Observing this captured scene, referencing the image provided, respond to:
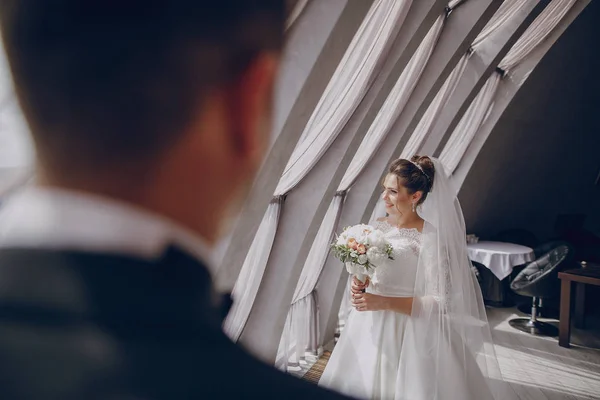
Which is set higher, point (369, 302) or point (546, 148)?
point (546, 148)

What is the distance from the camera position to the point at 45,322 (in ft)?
1.17

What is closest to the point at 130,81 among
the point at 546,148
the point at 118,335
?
the point at 118,335

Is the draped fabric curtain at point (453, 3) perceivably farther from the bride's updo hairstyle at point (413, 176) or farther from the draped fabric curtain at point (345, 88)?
the bride's updo hairstyle at point (413, 176)

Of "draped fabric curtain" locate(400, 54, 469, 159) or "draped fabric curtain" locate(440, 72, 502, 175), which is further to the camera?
"draped fabric curtain" locate(440, 72, 502, 175)

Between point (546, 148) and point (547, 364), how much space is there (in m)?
5.41

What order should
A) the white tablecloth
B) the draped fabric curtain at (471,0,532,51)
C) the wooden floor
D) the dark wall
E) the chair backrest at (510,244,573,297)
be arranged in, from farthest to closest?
the dark wall
the white tablecloth
the draped fabric curtain at (471,0,532,51)
the chair backrest at (510,244,573,297)
the wooden floor

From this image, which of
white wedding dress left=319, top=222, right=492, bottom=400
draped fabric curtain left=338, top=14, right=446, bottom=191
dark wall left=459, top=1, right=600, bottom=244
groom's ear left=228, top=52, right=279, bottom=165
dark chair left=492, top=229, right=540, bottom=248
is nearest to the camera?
groom's ear left=228, top=52, right=279, bottom=165

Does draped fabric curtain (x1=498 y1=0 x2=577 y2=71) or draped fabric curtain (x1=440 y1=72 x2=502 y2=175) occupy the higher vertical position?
draped fabric curtain (x1=498 y1=0 x2=577 y2=71)

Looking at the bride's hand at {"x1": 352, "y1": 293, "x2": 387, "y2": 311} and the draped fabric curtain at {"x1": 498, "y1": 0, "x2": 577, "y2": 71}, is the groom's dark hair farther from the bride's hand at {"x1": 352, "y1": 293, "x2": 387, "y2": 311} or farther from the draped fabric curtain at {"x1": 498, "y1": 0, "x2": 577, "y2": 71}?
the draped fabric curtain at {"x1": 498, "y1": 0, "x2": 577, "y2": 71}

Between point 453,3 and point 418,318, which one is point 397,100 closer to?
point 453,3

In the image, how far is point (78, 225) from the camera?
0.40 m

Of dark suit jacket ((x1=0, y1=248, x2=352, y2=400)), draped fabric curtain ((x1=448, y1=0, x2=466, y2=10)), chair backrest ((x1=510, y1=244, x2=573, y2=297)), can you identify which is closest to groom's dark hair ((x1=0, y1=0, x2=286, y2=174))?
dark suit jacket ((x1=0, y1=248, x2=352, y2=400))

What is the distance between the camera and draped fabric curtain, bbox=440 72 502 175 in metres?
7.30

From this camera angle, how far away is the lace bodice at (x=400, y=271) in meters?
2.79
